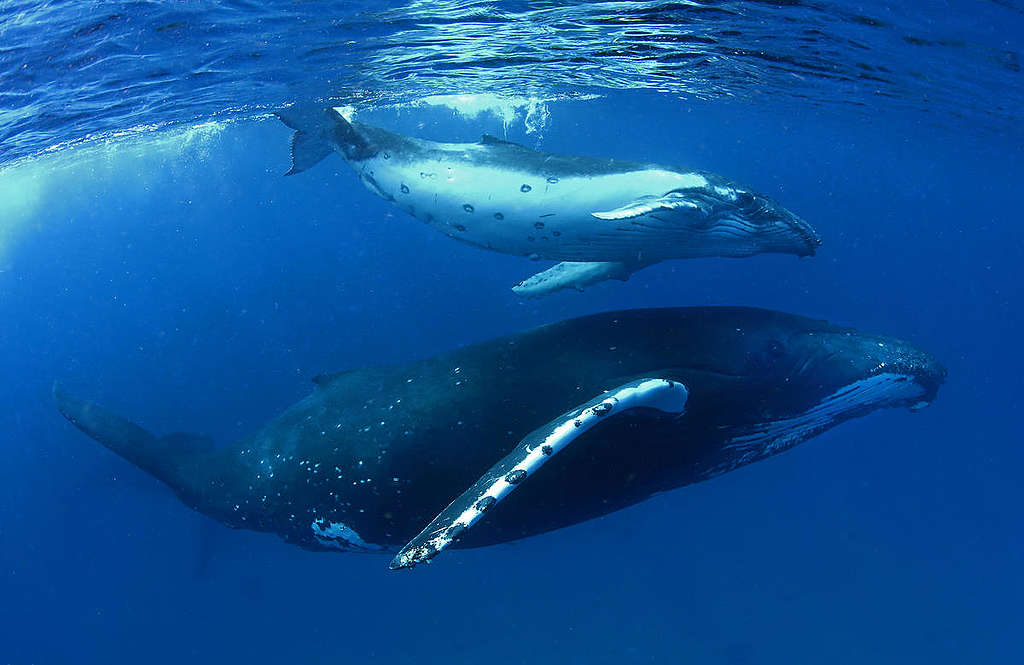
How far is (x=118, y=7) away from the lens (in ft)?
29.5

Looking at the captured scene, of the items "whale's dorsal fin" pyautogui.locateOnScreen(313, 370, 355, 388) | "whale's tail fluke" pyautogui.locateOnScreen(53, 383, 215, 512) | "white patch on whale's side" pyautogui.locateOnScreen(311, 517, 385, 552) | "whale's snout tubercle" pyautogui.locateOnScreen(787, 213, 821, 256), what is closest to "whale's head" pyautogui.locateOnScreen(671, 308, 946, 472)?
"whale's snout tubercle" pyautogui.locateOnScreen(787, 213, 821, 256)

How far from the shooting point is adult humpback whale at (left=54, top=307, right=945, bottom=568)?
17.6 feet

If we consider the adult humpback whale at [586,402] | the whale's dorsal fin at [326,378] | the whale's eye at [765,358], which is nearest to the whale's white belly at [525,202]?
the adult humpback whale at [586,402]

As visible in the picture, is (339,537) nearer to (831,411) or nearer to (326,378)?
(326,378)

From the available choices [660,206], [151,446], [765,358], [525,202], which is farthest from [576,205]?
[151,446]

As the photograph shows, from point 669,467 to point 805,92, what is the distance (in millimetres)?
20872

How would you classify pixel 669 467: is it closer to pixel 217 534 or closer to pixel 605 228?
pixel 605 228

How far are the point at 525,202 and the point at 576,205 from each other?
0.63 metres

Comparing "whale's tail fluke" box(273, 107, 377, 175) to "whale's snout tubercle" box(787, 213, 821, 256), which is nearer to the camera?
"whale's snout tubercle" box(787, 213, 821, 256)

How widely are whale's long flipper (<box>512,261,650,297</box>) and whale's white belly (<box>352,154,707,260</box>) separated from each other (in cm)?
48

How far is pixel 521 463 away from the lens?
3939 mm

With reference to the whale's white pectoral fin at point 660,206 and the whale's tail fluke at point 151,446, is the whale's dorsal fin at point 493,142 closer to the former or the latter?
the whale's white pectoral fin at point 660,206

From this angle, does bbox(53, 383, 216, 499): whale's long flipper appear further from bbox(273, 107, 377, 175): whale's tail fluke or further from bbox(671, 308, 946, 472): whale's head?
bbox(671, 308, 946, 472): whale's head

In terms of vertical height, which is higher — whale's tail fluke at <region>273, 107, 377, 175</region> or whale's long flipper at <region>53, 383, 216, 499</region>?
whale's tail fluke at <region>273, 107, 377, 175</region>
